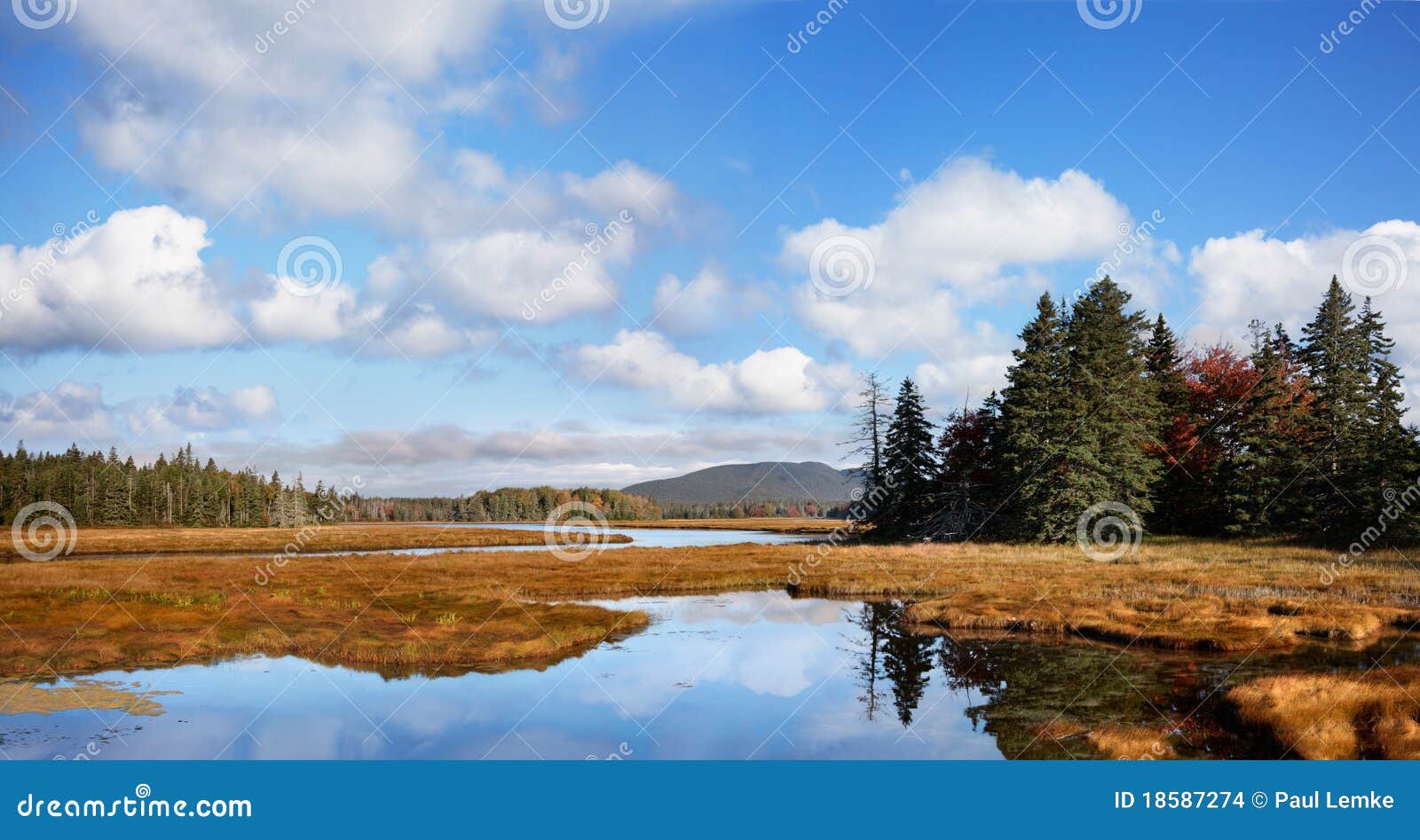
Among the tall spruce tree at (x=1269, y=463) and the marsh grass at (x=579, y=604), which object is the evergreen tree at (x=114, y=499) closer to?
the marsh grass at (x=579, y=604)

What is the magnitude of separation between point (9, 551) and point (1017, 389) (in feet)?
286

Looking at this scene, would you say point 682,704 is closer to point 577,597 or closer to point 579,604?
point 579,604

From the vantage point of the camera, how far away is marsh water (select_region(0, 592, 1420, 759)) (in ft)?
53.2

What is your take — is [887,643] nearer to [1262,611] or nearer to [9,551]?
[1262,611]

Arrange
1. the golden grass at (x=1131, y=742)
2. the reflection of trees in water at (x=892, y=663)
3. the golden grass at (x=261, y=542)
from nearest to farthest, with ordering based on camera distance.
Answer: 1. the golden grass at (x=1131, y=742)
2. the reflection of trees in water at (x=892, y=663)
3. the golden grass at (x=261, y=542)

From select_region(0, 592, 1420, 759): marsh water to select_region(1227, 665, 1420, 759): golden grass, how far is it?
2.61ft

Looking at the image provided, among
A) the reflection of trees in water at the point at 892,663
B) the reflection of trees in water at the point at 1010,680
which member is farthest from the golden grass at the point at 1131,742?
the reflection of trees in water at the point at 892,663

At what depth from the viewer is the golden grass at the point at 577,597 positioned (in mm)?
25656

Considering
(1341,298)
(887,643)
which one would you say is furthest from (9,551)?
(1341,298)

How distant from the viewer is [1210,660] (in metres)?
22.4

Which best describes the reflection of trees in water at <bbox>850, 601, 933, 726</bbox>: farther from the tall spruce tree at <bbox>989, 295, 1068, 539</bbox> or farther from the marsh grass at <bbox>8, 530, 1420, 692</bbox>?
the tall spruce tree at <bbox>989, 295, 1068, 539</bbox>

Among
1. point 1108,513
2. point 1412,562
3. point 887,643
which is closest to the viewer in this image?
point 887,643

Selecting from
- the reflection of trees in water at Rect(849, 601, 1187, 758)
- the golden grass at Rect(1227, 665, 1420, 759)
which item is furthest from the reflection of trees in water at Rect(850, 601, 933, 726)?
the golden grass at Rect(1227, 665, 1420, 759)

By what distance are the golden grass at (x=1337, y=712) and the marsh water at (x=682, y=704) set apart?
796mm
